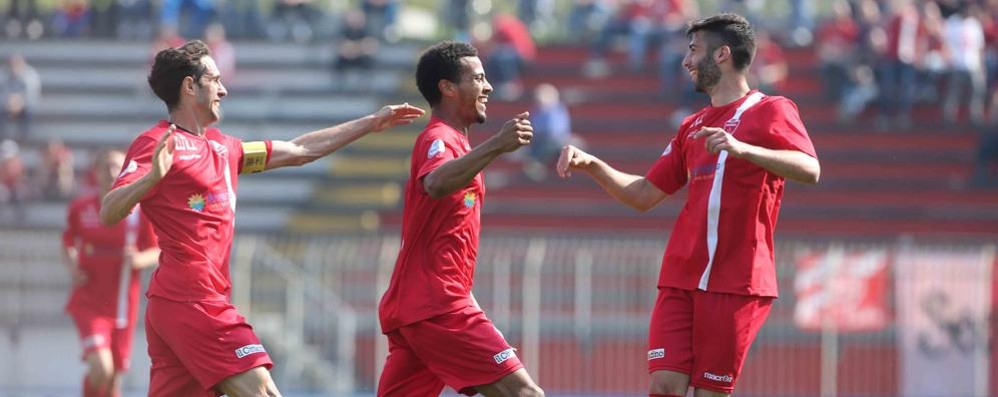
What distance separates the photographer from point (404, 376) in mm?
8711

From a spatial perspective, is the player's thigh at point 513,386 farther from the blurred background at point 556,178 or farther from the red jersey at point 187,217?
the blurred background at point 556,178

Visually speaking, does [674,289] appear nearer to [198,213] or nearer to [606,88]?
[198,213]

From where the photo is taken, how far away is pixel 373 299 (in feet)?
64.1

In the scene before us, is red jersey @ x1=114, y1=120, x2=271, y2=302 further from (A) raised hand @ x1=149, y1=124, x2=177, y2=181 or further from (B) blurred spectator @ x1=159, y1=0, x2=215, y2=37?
(B) blurred spectator @ x1=159, y1=0, x2=215, y2=37

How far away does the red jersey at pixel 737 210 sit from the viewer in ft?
28.0

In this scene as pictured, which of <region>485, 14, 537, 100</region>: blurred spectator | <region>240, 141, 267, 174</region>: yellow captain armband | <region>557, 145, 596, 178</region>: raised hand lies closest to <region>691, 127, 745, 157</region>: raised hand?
<region>557, 145, 596, 178</region>: raised hand

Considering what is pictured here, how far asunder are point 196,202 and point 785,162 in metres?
2.83

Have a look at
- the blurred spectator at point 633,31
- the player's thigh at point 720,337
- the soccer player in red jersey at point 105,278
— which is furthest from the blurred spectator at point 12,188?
the player's thigh at point 720,337

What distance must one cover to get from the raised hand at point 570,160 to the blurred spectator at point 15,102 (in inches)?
731

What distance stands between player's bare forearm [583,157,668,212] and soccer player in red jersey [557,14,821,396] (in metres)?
0.43

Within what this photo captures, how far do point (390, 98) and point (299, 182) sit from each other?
1.93 m

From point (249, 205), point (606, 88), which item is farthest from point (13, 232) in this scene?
point (606, 88)

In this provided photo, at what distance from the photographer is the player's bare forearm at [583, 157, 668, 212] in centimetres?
920

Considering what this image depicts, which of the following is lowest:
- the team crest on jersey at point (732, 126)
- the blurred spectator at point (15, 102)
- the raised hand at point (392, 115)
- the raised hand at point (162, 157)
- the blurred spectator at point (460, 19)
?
the raised hand at point (162, 157)
